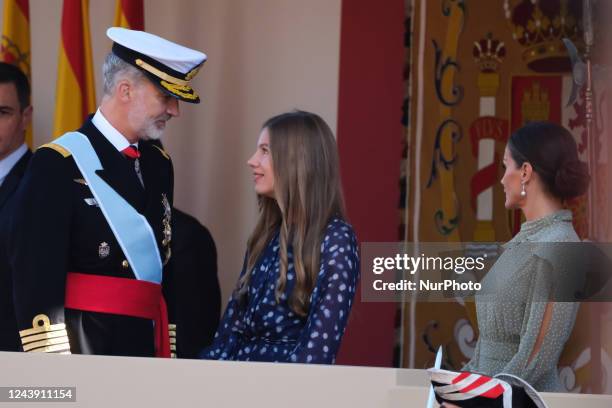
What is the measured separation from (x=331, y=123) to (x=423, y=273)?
4.12ft

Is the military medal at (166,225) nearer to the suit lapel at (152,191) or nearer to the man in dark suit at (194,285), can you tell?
the suit lapel at (152,191)

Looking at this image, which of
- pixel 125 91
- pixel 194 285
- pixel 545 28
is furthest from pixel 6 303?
pixel 545 28

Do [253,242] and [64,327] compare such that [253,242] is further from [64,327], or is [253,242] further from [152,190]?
[64,327]

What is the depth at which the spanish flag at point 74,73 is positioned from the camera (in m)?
4.37

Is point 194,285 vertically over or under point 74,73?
under

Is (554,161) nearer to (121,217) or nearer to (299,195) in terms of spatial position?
(299,195)

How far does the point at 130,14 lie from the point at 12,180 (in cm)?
80

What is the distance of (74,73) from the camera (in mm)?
4398

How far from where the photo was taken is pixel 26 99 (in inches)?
168

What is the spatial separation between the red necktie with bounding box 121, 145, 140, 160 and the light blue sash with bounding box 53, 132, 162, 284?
9 centimetres

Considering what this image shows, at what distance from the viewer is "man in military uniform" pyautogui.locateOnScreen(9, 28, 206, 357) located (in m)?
2.91

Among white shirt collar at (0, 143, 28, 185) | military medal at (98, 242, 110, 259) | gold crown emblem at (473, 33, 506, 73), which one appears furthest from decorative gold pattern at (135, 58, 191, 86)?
gold crown emblem at (473, 33, 506, 73)

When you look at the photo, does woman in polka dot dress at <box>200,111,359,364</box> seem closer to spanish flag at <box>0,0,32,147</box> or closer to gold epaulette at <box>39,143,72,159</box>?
gold epaulette at <box>39,143,72,159</box>

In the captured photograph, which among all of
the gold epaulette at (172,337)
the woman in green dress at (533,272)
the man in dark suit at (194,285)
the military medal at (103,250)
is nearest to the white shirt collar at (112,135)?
the military medal at (103,250)
